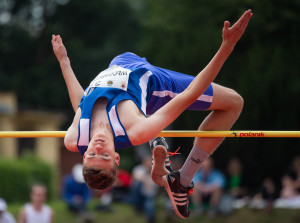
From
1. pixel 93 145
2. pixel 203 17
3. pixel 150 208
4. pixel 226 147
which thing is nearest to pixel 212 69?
pixel 93 145

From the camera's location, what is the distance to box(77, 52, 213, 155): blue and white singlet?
4.51m

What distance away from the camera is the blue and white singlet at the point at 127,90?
14.8 ft

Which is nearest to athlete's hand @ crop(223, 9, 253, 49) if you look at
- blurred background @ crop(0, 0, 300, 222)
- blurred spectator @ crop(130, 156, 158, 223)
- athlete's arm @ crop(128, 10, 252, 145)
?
athlete's arm @ crop(128, 10, 252, 145)

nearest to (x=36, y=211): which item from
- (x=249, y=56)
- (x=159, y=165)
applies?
(x=159, y=165)

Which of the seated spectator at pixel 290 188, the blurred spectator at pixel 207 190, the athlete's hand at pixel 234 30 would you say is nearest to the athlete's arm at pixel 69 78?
the athlete's hand at pixel 234 30

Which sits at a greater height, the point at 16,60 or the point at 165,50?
the point at 165,50

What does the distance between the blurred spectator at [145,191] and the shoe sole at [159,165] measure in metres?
4.73

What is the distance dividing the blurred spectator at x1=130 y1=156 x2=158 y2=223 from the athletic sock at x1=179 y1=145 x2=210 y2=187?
477 centimetres

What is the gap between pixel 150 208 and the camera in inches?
412

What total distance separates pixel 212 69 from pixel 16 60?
85.3 ft

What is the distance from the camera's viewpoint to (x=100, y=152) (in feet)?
14.5

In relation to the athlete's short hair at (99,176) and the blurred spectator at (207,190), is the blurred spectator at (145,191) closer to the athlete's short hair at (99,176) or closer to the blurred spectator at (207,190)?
the blurred spectator at (207,190)

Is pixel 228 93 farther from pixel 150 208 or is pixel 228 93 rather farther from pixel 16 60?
pixel 16 60

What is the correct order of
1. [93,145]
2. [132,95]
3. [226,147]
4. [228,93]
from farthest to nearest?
1. [226,147]
2. [228,93]
3. [132,95]
4. [93,145]
